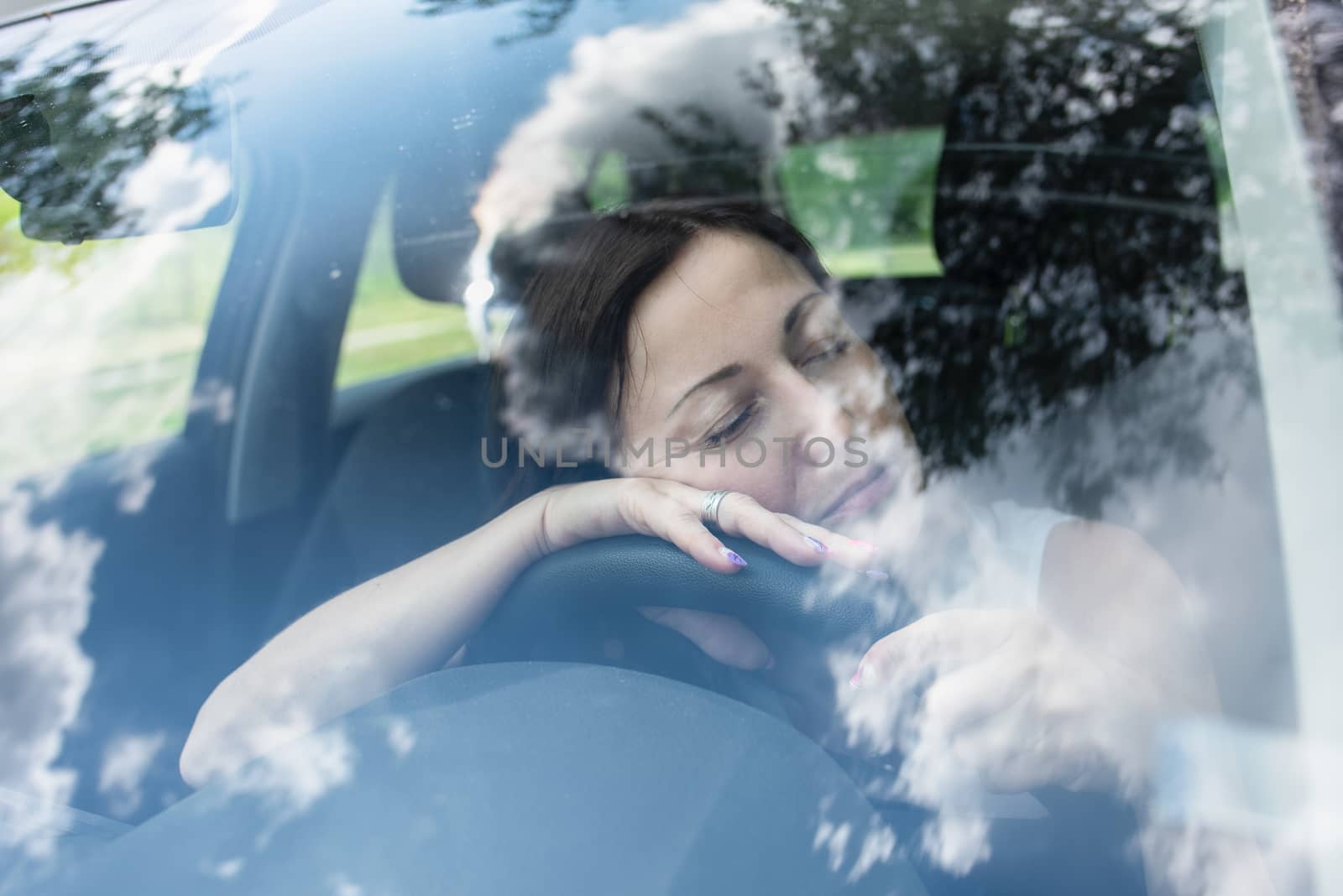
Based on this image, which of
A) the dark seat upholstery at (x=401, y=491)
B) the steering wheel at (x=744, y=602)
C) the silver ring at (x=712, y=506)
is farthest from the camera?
the dark seat upholstery at (x=401, y=491)

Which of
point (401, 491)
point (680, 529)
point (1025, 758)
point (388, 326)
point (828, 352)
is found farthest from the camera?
point (388, 326)

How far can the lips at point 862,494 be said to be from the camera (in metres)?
0.98

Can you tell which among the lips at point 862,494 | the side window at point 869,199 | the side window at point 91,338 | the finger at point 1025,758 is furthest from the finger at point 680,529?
the side window at point 91,338

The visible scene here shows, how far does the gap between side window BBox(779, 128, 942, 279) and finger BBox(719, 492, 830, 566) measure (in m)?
0.37

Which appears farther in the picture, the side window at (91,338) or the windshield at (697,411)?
the side window at (91,338)

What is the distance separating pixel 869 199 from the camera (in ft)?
4.34

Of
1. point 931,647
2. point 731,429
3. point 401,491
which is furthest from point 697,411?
point 401,491

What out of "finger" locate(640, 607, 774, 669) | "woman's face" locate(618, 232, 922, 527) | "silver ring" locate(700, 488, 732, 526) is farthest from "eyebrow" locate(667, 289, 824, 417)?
"finger" locate(640, 607, 774, 669)

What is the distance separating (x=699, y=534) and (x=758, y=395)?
0.16 meters

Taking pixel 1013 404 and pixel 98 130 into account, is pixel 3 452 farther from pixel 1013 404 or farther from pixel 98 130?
pixel 1013 404

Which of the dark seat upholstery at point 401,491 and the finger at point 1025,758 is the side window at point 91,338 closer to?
the dark seat upholstery at point 401,491

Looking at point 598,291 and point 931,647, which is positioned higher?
point 598,291

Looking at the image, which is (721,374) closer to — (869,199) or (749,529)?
(749,529)

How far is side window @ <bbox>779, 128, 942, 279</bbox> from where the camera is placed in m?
1.23
